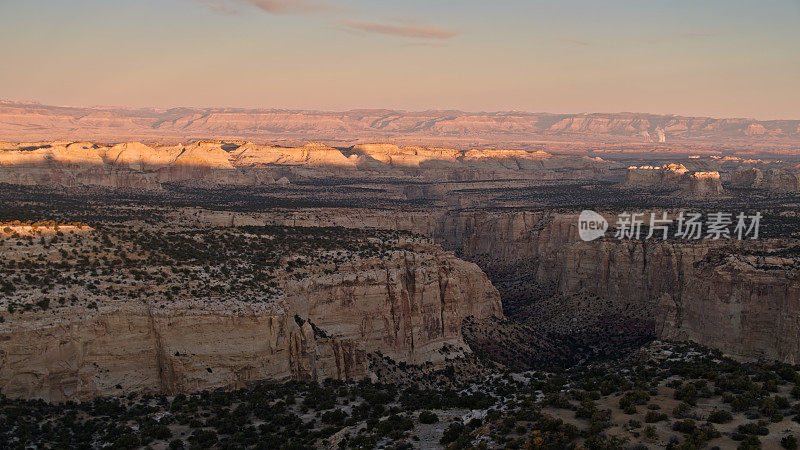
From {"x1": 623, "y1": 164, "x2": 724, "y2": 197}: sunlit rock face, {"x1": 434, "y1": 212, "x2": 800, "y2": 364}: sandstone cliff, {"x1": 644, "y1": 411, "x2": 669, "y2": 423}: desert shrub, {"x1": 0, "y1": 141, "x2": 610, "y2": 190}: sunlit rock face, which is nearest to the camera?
{"x1": 644, "y1": 411, "x2": 669, "y2": 423}: desert shrub

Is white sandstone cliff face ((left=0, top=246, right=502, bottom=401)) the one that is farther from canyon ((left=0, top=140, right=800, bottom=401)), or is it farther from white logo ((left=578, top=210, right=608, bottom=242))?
white logo ((left=578, top=210, right=608, bottom=242))

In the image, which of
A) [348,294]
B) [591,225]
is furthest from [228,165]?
[348,294]

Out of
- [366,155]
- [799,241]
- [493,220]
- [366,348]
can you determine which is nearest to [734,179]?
Answer: [493,220]

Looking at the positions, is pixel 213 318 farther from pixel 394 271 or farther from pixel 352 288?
pixel 394 271
